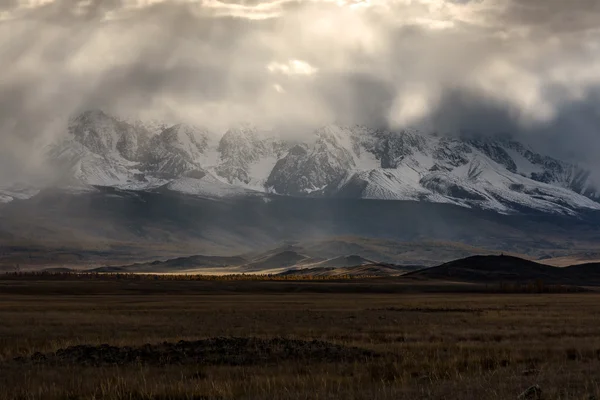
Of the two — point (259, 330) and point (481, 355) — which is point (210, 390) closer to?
point (481, 355)

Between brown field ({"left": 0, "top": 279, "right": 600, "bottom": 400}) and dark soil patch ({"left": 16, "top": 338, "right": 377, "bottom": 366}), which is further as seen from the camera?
dark soil patch ({"left": 16, "top": 338, "right": 377, "bottom": 366})

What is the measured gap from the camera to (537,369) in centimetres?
3100

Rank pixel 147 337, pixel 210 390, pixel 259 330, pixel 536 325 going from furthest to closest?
pixel 536 325 → pixel 259 330 → pixel 147 337 → pixel 210 390

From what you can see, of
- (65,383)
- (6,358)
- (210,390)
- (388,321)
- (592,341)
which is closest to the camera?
(210,390)

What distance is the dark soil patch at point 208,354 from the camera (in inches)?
1380

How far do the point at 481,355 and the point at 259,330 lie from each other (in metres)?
20.2

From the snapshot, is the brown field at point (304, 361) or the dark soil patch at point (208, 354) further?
the dark soil patch at point (208, 354)

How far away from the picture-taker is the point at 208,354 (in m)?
36.8

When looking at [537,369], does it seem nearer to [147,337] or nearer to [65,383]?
[65,383]

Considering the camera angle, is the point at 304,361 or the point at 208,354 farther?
the point at 208,354

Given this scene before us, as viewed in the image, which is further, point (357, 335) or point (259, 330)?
point (259, 330)

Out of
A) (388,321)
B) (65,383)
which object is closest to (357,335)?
(388,321)

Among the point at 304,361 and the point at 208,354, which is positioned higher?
the point at 208,354

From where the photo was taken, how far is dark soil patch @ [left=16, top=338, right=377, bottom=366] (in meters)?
35.1
